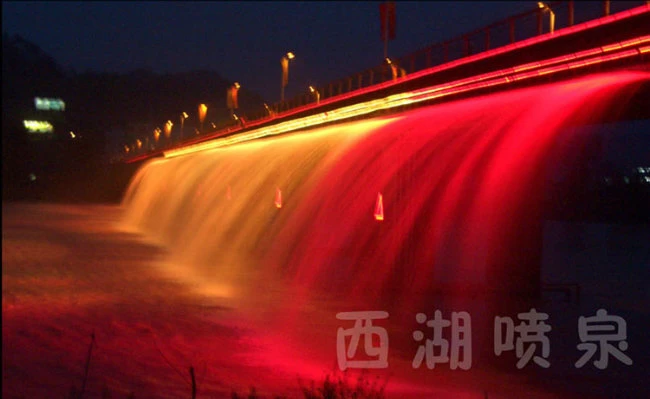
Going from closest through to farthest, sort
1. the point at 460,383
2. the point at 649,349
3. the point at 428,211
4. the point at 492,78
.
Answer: the point at 460,383 → the point at 649,349 → the point at 492,78 → the point at 428,211

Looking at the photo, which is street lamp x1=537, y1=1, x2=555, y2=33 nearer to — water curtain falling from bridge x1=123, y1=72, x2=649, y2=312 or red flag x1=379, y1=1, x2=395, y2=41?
water curtain falling from bridge x1=123, y1=72, x2=649, y2=312

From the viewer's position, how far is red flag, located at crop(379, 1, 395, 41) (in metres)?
30.3

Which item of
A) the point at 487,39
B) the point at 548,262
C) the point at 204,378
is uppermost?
the point at 487,39

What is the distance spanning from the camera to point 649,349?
13.1 m

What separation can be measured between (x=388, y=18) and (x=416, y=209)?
983cm

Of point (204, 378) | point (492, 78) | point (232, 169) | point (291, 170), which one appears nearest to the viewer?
point (204, 378)

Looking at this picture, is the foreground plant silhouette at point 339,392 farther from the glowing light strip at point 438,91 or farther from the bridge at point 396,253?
the glowing light strip at point 438,91

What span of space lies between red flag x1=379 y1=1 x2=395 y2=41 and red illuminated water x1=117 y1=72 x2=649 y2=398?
3.81 meters

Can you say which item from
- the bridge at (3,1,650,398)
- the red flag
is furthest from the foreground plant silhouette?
the red flag

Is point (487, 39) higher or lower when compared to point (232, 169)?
higher

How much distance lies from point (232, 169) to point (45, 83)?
121ft

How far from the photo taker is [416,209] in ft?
74.9

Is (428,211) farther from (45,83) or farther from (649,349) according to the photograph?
(45,83)

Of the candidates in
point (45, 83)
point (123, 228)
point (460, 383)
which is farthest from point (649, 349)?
point (45, 83)
